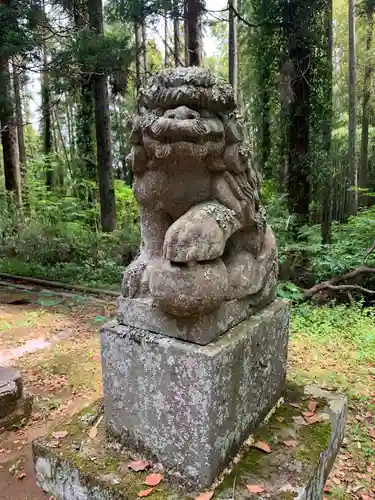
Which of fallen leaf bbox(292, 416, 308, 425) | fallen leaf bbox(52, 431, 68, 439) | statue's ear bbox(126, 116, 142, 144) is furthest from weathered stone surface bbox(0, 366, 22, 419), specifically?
statue's ear bbox(126, 116, 142, 144)

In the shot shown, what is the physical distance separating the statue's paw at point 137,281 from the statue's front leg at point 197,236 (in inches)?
9.8

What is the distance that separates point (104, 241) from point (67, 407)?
4.68 m

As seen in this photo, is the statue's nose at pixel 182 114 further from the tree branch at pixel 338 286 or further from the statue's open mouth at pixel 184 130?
the tree branch at pixel 338 286

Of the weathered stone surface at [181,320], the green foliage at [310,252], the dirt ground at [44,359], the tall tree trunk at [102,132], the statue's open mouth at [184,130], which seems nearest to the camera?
the statue's open mouth at [184,130]

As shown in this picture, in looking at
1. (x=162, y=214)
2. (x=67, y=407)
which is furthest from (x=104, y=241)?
(x=162, y=214)

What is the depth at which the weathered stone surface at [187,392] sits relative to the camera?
58.6 inches

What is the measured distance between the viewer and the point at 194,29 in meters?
6.40

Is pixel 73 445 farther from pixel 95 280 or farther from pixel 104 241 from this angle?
pixel 104 241

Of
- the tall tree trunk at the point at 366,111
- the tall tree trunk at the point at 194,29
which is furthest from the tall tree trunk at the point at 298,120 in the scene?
the tall tree trunk at the point at 366,111

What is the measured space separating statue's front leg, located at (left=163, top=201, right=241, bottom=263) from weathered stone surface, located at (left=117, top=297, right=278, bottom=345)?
245 millimetres

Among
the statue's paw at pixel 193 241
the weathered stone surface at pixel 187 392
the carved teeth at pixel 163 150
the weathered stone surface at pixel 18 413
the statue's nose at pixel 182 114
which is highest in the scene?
the statue's nose at pixel 182 114

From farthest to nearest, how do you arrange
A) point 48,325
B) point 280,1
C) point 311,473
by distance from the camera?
point 280,1, point 48,325, point 311,473

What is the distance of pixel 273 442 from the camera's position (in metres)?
1.80

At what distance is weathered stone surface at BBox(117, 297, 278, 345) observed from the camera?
1.53m
